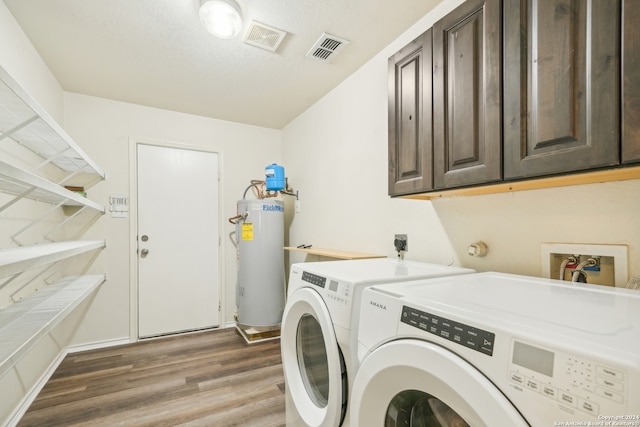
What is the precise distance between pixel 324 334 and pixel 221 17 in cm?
179

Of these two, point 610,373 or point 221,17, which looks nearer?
point 610,373

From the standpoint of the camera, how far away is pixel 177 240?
3119 millimetres

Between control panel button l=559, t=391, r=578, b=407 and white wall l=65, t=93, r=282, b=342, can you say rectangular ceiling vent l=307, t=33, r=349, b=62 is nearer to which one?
white wall l=65, t=93, r=282, b=342

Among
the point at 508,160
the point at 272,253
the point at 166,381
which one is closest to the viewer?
the point at 508,160

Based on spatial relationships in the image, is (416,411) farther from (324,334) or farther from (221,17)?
(221,17)

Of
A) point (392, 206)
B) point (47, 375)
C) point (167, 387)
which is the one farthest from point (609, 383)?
point (47, 375)

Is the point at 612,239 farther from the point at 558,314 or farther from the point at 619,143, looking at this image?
the point at 558,314

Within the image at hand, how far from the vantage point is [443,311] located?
26.3 inches

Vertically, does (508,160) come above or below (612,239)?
above

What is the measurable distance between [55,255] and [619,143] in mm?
2128

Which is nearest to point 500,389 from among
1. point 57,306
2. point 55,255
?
point 55,255

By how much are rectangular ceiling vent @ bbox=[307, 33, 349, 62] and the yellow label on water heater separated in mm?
1711

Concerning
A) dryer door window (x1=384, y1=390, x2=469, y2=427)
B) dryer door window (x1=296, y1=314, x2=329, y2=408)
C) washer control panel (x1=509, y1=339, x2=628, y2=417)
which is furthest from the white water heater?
washer control panel (x1=509, y1=339, x2=628, y2=417)

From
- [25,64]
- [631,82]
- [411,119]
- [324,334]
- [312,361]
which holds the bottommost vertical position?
[312,361]
